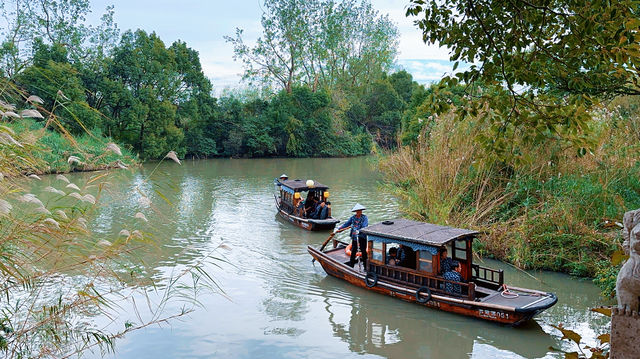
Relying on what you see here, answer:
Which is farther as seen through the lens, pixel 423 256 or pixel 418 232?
pixel 418 232

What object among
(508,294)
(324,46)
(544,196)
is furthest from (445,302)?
(324,46)

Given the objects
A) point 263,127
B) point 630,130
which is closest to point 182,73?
point 263,127

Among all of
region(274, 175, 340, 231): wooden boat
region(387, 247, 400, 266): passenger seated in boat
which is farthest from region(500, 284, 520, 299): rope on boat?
region(274, 175, 340, 231): wooden boat

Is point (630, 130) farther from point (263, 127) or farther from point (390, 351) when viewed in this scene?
point (263, 127)

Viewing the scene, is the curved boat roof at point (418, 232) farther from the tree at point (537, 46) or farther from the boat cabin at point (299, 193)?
the boat cabin at point (299, 193)

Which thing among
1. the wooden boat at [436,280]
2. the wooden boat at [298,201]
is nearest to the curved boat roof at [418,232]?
the wooden boat at [436,280]

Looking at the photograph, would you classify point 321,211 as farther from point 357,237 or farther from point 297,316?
point 297,316

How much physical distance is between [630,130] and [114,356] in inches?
439

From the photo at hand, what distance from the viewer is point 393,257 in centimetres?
861

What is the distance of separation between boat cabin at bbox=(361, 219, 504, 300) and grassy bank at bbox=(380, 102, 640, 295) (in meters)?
1.57

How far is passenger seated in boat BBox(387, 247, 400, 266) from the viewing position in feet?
28.0

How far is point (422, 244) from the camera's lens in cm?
778

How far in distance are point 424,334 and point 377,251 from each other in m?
1.74

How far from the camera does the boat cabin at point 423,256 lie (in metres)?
7.75
